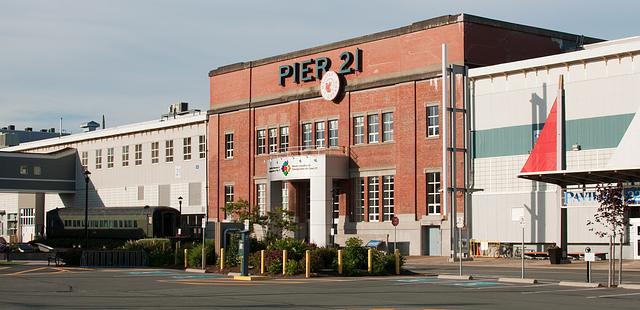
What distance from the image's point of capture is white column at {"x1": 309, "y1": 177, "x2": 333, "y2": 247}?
68562 mm

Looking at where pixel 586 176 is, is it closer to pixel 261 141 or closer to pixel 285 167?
pixel 285 167

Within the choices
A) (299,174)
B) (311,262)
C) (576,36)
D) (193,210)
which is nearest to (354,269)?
(311,262)

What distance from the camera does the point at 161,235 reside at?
74062 millimetres

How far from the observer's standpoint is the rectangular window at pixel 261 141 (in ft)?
255

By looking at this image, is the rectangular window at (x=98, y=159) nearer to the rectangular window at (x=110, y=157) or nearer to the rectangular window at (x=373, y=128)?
the rectangular window at (x=110, y=157)

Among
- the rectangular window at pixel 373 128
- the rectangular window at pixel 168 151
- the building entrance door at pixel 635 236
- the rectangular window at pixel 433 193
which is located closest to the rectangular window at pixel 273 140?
the rectangular window at pixel 373 128

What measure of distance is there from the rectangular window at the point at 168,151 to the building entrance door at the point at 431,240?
3299 cm

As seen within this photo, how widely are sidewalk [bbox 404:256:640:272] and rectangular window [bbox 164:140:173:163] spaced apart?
3431 centimetres

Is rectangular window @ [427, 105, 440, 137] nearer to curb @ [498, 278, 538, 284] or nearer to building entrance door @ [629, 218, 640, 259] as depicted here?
building entrance door @ [629, 218, 640, 259]

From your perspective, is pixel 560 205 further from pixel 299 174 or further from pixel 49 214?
pixel 49 214

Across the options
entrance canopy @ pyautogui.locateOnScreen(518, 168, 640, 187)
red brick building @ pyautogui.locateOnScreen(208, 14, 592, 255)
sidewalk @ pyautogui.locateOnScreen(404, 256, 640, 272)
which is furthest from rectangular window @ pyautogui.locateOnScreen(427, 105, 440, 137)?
entrance canopy @ pyautogui.locateOnScreen(518, 168, 640, 187)

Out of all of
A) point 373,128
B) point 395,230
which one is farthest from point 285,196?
point 395,230

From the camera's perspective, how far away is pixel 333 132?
71938 mm

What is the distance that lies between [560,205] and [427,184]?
11.1m
